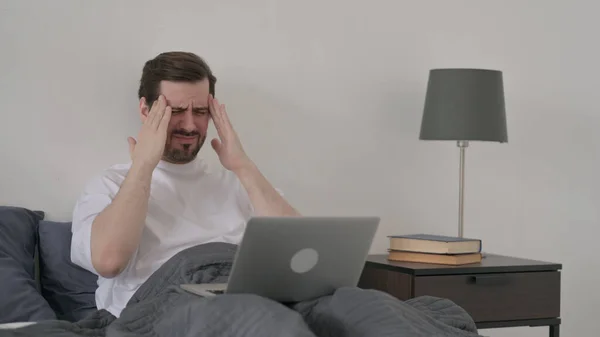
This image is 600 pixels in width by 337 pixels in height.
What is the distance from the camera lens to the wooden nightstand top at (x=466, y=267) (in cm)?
276

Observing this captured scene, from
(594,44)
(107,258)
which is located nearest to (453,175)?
(594,44)

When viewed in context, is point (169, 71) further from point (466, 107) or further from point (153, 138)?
point (466, 107)

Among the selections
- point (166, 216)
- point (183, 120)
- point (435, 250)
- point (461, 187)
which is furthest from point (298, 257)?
point (461, 187)

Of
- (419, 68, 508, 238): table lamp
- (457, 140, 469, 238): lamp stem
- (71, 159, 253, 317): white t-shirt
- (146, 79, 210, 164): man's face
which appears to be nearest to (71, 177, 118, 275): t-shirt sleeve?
(71, 159, 253, 317): white t-shirt

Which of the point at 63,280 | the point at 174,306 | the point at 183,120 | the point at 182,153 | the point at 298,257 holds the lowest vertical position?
the point at 63,280

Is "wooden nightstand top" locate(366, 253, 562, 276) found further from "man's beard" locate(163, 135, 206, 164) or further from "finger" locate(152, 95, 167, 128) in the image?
"finger" locate(152, 95, 167, 128)

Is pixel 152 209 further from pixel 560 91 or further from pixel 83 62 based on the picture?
pixel 560 91

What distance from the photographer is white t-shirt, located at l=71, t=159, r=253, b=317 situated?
2.45 m

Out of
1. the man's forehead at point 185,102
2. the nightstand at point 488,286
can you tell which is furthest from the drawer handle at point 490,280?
the man's forehead at point 185,102

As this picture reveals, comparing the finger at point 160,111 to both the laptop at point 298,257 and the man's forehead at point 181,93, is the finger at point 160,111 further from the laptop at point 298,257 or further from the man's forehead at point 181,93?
the laptop at point 298,257

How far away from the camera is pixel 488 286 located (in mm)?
2830

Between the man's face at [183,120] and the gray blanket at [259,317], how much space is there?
58 centimetres

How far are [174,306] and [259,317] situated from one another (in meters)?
0.34

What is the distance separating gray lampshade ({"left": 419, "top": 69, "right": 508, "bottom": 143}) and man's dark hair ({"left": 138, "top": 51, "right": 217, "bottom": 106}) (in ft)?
2.73
